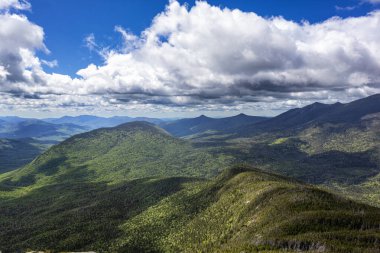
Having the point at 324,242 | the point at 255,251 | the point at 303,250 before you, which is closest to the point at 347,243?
the point at 324,242

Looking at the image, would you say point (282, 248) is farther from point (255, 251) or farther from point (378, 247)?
point (378, 247)

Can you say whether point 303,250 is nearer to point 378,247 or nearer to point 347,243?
point 347,243

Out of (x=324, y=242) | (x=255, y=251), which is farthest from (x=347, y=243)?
(x=255, y=251)

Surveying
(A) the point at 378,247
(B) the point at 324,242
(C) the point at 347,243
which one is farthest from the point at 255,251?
(A) the point at 378,247

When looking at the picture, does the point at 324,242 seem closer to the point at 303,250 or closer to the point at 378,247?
the point at 303,250

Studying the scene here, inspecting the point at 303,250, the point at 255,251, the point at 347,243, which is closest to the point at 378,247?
the point at 347,243

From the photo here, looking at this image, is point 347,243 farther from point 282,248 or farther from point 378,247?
point 282,248
